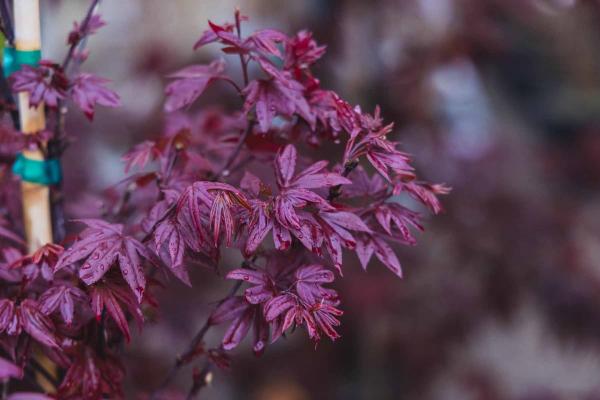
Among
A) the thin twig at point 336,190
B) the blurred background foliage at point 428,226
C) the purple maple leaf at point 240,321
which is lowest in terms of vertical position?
the blurred background foliage at point 428,226

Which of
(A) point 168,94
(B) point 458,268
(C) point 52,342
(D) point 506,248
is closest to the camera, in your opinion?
(C) point 52,342

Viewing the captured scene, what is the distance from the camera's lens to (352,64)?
1.78m

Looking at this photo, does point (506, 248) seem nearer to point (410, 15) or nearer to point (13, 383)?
point (410, 15)

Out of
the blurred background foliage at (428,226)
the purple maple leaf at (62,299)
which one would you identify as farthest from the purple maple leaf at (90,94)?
the blurred background foliage at (428,226)

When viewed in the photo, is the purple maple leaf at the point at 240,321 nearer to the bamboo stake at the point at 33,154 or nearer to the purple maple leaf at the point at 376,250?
the purple maple leaf at the point at 376,250

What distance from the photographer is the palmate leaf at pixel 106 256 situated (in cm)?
67

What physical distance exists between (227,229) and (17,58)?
0.43m

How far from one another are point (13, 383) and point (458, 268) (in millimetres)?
1235

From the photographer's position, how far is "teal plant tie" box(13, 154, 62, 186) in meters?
0.90

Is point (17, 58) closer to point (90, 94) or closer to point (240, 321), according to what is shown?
point (90, 94)

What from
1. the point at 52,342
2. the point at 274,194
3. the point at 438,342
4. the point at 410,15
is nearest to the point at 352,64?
the point at 410,15

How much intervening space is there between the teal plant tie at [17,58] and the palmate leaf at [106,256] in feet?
0.93

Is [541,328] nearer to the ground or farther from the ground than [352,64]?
nearer to the ground

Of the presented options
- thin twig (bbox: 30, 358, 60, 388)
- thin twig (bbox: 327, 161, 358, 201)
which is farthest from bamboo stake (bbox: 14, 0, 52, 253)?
thin twig (bbox: 327, 161, 358, 201)
